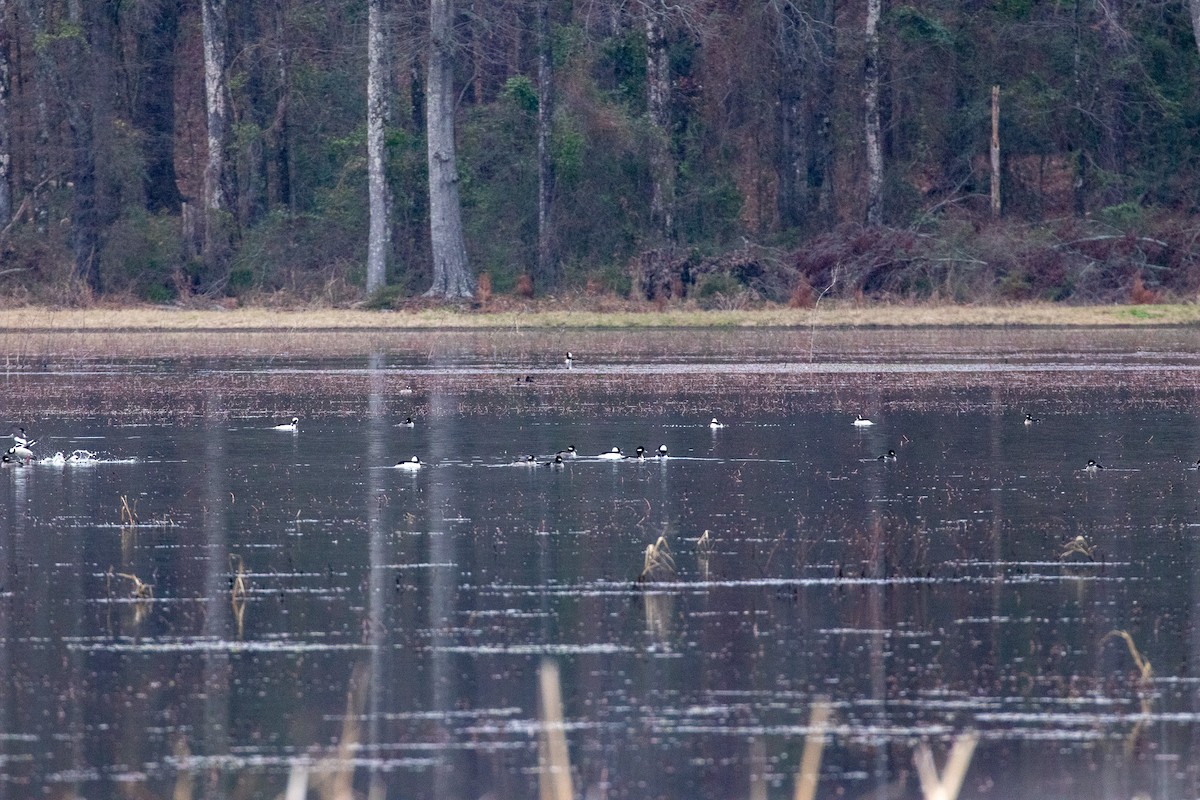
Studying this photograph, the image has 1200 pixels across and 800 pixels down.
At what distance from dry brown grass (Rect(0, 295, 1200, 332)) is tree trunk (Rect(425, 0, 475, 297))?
43.3 inches

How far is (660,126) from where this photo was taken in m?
47.7

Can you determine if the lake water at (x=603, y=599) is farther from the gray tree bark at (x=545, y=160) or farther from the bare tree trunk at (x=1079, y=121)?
the bare tree trunk at (x=1079, y=121)

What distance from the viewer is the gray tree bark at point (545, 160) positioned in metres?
→ 46.8

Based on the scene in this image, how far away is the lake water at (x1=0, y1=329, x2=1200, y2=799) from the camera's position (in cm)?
816

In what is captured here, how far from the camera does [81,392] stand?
84.1ft

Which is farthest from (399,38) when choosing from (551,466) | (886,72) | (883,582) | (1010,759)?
(1010,759)

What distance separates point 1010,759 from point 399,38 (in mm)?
43886


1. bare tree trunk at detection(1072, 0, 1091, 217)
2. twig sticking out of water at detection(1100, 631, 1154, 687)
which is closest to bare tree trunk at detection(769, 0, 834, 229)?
bare tree trunk at detection(1072, 0, 1091, 217)

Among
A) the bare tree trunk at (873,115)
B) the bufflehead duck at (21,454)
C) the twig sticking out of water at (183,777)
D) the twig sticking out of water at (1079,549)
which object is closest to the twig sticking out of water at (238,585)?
the twig sticking out of water at (183,777)

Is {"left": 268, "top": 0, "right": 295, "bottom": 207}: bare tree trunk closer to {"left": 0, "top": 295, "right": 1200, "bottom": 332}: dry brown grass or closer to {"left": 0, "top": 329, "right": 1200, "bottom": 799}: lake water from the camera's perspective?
{"left": 0, "top": 295, "right": 1200, "bottom": 332}: dry brown grass

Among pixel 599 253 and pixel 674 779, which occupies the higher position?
pixel 599 253

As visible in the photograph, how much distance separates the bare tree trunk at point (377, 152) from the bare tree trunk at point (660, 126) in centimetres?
642

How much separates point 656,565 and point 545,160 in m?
36.3

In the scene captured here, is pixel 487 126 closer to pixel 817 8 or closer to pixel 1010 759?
pixel 817 8
